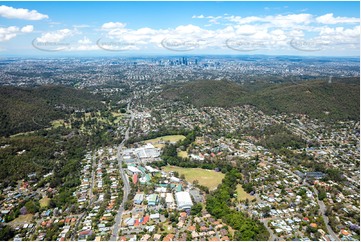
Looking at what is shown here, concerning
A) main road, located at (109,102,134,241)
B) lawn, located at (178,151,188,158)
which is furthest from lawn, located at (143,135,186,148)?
lawn, located at (178,151,188,158)

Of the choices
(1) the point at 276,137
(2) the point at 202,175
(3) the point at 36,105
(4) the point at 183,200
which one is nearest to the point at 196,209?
(4) the point at 183,200

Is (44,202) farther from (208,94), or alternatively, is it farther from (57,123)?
(208,94)

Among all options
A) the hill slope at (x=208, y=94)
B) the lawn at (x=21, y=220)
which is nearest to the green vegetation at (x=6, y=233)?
the lawn at (x=21, y=220)

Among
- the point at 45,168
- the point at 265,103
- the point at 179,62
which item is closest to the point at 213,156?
the point at 45,168

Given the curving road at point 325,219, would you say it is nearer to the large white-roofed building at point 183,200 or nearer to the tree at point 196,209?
the tree at point 196,209

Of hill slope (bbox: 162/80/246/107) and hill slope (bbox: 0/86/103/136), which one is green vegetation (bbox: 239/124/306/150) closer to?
hill slope (bbox: 162/80/246/107)

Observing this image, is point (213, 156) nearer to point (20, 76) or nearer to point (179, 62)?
point (20, 76)
